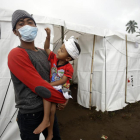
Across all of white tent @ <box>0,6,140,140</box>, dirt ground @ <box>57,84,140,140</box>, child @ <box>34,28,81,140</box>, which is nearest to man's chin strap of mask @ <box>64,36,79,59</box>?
child @ <box>34,28,81,140</box>

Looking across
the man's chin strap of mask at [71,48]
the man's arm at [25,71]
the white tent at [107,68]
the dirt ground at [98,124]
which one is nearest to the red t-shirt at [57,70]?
the man's chin strap of mask at [71,48]

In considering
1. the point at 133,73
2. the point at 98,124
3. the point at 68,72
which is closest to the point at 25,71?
the point at 68,72

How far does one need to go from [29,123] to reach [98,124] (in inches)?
106

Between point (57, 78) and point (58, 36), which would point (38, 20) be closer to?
point (57, 78)

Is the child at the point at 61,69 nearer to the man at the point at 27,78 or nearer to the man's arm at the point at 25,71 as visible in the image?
the man at the point at 27,78

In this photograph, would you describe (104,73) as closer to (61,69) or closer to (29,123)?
(61,69)

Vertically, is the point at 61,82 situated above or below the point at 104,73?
above

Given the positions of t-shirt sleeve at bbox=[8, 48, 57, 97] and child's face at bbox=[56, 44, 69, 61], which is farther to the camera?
child's face at bbox=[56, 44, 69, 61]

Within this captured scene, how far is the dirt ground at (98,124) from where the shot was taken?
107 inches

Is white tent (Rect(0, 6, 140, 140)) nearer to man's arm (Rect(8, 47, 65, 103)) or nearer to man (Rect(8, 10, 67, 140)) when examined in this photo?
man (Rect(8, 10, 67, 140))

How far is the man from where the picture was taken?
0.88 m

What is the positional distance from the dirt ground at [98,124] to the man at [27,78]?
1976 mm

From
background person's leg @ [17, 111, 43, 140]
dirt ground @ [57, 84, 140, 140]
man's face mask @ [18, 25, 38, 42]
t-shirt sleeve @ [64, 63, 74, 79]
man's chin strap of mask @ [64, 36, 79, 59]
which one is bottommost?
dirt ground @ [57, 84, 140, 140]

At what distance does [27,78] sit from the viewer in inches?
34.6
